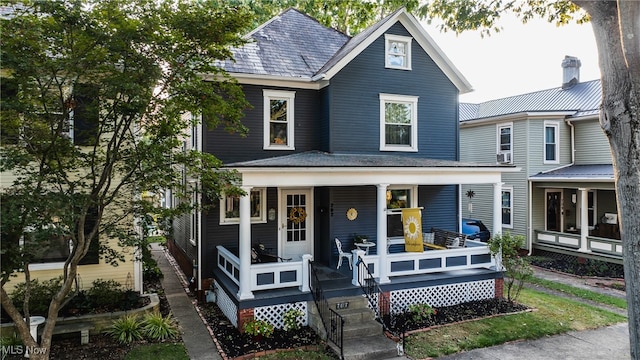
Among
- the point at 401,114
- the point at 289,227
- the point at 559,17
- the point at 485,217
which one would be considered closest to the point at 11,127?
the point at 289,227

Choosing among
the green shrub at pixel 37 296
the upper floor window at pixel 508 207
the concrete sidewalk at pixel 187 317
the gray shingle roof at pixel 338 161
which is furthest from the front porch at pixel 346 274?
the upper floor window at pixel 508 207

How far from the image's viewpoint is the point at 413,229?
1116 centimetres

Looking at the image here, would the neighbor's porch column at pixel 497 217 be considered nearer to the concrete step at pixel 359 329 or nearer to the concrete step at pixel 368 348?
the concrete step at pixel 359 329

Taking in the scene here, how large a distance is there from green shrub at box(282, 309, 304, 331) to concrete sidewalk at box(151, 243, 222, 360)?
1.70m

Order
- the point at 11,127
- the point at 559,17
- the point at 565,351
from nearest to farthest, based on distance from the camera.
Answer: the point at 11,127 < the point at 565,351 < the point at 559,17

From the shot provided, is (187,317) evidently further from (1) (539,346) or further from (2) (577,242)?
(2) (577,242)

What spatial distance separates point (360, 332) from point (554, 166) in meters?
15.4

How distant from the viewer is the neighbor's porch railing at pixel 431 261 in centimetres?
1085

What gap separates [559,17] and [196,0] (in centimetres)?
903

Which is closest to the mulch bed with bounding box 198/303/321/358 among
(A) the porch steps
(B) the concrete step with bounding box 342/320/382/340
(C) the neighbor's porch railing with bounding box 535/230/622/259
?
(A) the porch steps

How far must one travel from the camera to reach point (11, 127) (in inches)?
255

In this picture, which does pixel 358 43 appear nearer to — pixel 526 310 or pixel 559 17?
pixel 559 17

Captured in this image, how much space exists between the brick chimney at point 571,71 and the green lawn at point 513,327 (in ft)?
48.5

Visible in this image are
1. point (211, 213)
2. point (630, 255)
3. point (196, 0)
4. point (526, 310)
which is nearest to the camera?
point (630, 255)
